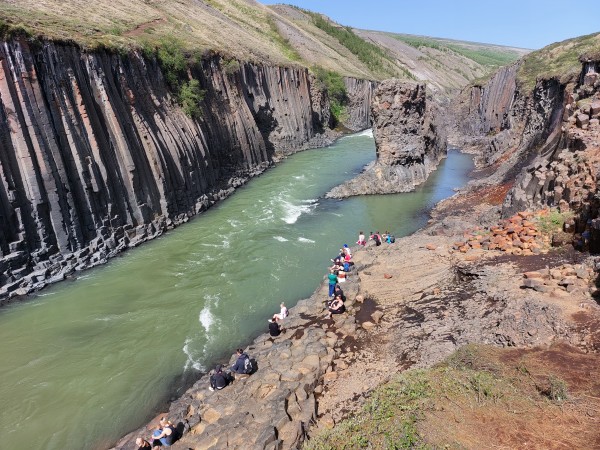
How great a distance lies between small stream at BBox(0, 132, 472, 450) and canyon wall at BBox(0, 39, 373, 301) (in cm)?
163

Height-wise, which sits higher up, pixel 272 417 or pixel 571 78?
pixel 571 78

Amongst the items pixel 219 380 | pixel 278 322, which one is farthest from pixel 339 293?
pixel 219 380

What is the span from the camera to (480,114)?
211 ft

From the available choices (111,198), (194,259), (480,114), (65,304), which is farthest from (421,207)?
(480,114)

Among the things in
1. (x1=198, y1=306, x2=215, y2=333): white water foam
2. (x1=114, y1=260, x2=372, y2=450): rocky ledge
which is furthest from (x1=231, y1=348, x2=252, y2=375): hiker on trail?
(x1=198, y1=306, x2=215, y2=333): white water foam

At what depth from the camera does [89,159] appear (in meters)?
24.0

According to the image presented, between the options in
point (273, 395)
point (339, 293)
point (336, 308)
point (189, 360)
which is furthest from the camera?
point (339, 293)

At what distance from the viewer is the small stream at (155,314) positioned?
1389 cm

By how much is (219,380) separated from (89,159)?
55.8 ft

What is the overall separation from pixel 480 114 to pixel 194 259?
186ft

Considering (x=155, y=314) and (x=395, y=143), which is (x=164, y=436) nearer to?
(x=155, y=314)

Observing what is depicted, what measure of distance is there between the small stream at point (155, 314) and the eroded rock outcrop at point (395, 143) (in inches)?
131

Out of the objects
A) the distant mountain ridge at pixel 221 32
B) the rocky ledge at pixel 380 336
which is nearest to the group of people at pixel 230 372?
the rocky ledge at pixel 380 336

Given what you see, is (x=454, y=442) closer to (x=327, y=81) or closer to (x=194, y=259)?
(x=194, y=259)
